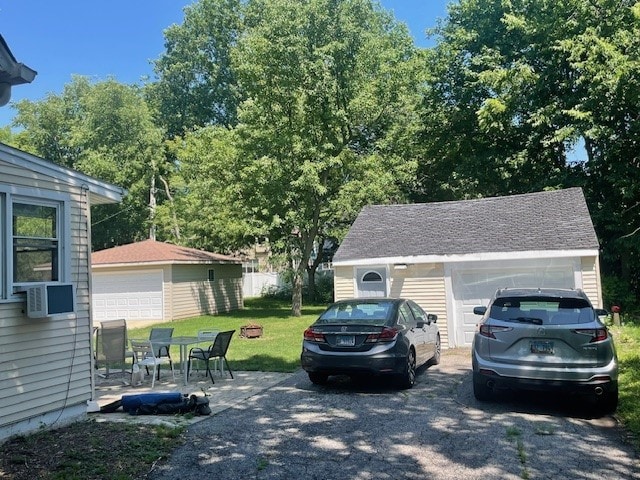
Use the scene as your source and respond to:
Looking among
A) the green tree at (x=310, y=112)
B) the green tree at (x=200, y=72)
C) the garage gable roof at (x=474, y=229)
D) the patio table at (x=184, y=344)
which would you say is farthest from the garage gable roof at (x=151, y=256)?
the green tree at (x=200, y=72)

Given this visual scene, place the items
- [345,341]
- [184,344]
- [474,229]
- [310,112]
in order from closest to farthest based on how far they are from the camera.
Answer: [345,341] < [184,344] < [474,229] < [310,112]

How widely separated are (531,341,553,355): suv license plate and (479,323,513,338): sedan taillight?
1.19 feet

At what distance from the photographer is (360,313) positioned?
348 inches

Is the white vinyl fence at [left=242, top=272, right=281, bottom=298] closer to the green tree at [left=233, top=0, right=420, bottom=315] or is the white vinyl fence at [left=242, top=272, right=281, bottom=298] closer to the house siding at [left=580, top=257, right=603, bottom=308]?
the green tree at [left=233, top=0, right=420, bottom=315]

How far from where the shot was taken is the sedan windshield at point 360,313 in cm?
850

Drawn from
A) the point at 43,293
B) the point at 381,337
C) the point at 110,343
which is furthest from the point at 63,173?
the point at 381,337

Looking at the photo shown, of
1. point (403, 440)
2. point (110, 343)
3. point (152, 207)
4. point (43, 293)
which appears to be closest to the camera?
point (403, 440)

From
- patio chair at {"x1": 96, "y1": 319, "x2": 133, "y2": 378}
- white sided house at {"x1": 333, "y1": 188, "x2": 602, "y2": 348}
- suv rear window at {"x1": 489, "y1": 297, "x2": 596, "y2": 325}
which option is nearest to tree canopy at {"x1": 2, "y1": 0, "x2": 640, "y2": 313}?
white sided house at {"x1": 333, "y1": 188, "x2": 602, "y2": 348}

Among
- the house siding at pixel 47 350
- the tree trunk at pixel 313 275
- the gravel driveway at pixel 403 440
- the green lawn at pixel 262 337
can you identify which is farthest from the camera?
the tree trunk at pixel 313 275

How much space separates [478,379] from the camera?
723cm

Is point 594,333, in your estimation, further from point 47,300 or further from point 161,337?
point 161,337

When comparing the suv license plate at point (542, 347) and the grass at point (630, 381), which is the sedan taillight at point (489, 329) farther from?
the grass at point (630, 381)

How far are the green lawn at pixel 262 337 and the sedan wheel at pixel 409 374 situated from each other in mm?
2824

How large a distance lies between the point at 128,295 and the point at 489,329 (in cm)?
1944
